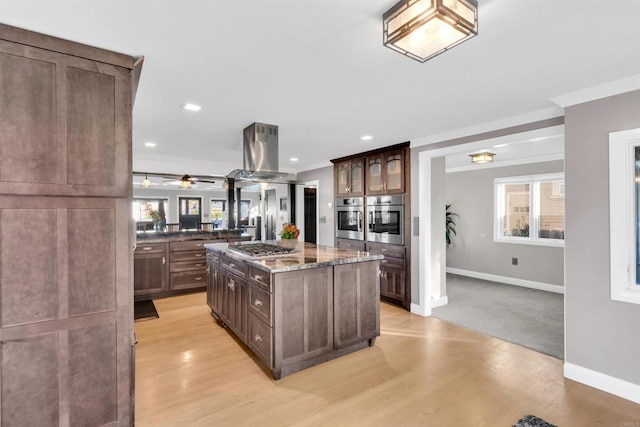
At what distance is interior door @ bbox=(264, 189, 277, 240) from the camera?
7.59m

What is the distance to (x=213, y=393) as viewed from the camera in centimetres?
234

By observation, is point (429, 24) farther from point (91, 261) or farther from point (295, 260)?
point (91, 261)

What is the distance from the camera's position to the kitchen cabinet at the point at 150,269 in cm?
479

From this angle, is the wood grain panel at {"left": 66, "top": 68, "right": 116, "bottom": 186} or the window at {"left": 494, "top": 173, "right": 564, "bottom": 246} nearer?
the wood grain panel at {"left": 66, "top": 68, "right": 116, "bottom": 186}

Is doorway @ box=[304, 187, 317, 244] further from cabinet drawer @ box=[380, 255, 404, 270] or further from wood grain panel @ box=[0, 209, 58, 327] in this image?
wood grain panel @ box=[0, 209, 58, 327]

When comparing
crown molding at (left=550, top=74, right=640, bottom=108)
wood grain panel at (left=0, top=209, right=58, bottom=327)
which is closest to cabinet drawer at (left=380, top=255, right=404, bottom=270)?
crown molding at (left=550, top=74, right=640, bottom=108)

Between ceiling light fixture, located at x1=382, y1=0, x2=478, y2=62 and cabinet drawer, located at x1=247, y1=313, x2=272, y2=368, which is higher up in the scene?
ceiling light fixture, located at x1=382, y1=0, x2=478, y2=62

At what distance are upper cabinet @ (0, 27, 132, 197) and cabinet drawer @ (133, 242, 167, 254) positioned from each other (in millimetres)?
3459

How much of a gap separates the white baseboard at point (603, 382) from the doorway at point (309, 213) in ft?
15.6

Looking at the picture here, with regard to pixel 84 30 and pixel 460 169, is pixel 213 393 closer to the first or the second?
pixel 84 30

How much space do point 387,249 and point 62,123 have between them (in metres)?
3.98

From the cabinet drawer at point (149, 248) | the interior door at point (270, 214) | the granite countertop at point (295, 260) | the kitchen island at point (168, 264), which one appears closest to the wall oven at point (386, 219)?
the granite countertop at point (295, 260)

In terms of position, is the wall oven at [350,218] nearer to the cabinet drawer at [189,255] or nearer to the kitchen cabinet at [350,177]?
the kitchen cabinet at [350,177]

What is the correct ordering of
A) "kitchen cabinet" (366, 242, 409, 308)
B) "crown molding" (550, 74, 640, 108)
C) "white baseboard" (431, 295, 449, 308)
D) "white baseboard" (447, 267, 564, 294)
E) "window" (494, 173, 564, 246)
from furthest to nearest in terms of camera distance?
"window" (494, 173, 564, 246) → "white baseboard" (447, 267, 564, 294) → "white baseboard" (431, 295, 449, 308) → "kitchen cabinet" (366, 242, 409, 308) → "crown molding" (550, 74, 640, 108)
